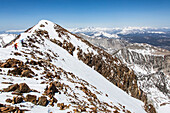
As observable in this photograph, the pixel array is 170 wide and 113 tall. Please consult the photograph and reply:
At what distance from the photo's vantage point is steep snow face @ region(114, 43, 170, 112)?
3776 inches

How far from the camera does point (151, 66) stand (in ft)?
459

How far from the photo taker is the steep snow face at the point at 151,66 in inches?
3776

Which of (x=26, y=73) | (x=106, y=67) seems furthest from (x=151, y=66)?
(x=26, y=73)

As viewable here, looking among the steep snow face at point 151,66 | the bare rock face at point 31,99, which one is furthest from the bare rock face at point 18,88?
the steep snow face at point 151,66

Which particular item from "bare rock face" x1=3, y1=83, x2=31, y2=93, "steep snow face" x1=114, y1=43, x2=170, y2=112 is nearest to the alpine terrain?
"steep snow face" x1=114, y1=43, x2=170, y2=112

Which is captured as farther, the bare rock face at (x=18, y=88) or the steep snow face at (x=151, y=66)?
the steep snow face at (x=151, y=66)

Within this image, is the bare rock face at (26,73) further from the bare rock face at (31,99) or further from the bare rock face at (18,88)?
the bare rock face at (31,99)

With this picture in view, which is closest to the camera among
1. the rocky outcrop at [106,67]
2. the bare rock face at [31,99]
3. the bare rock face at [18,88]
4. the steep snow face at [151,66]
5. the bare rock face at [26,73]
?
the bare rock face at [31,99]

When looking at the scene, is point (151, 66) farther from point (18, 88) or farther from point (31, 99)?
point (18, 88)

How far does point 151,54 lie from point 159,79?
2024 inches

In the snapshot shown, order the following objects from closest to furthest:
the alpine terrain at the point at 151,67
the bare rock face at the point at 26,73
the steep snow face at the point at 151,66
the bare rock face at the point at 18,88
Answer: the bare rock face at the point at 18,88
the bare rock face at the point at 26,73
the alpine terrain at the point at 151,67
the steep snow face at the point at 151,66

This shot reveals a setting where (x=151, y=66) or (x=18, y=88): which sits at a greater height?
(x=18, y=88)

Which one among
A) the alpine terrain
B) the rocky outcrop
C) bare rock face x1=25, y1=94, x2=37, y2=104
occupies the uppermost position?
bare rock face x1=25, y1=94, x2=37, y2=104

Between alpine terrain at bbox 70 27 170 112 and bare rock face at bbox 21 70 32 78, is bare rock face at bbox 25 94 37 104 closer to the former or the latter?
bare rock face at bbox 21 70 32 78
